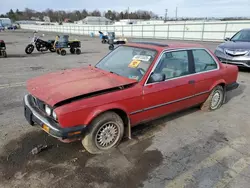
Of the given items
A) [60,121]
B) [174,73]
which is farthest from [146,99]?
[60,121]

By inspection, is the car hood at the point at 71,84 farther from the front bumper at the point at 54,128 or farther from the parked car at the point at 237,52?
the parked car at the point at 237,52

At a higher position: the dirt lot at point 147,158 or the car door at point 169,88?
the car door at point 169,88

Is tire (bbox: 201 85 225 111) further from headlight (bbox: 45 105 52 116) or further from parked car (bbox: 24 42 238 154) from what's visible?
headlight (bbox: 45 105 52 116)

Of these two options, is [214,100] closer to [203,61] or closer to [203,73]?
[203,73]

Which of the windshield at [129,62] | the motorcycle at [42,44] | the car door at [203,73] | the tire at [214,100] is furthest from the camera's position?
the motorcycle at [42,44]

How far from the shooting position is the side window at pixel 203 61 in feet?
13.3

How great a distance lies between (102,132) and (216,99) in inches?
116

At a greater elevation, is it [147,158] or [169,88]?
[169,88]

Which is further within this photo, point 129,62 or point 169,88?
point 129,62

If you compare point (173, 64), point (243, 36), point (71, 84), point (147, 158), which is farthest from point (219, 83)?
point (243, 36)

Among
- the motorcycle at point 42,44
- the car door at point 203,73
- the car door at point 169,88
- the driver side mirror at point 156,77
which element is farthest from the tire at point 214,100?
the motorcycle at point 42,44

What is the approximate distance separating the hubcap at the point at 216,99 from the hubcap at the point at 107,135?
2.55 metres

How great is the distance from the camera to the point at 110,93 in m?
2.89

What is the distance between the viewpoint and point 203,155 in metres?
3.03
